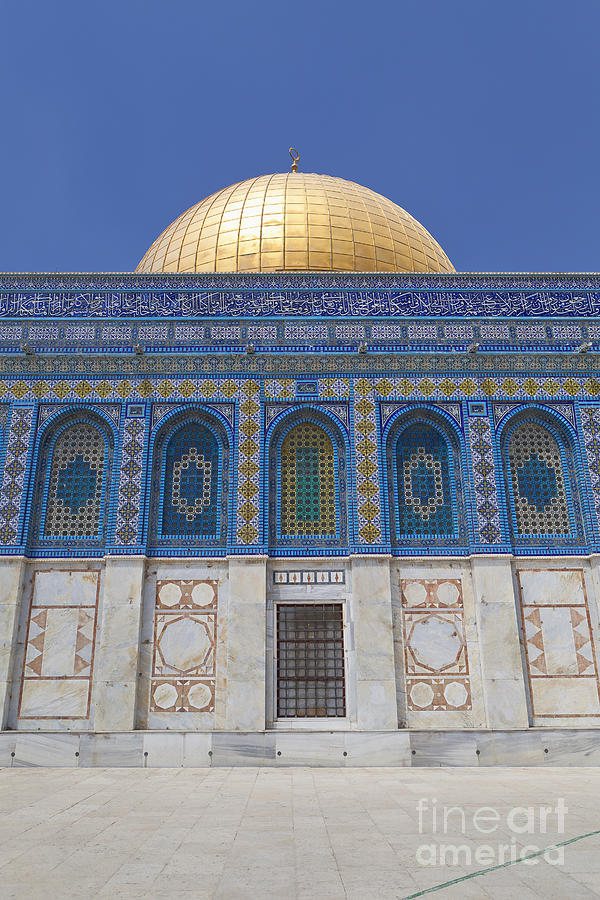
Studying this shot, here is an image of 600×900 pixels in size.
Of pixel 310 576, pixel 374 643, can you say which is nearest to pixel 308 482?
pixel 310 576

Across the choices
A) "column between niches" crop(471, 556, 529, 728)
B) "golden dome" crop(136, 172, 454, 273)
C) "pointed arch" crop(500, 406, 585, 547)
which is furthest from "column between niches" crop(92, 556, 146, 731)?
"golden dome" crop(136, 172, 454, 273)

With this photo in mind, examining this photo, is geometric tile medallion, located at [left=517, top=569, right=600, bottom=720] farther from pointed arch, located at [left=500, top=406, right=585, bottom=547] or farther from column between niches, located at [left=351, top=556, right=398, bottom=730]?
column between niches, located at [left=351, top=556, right=398, bottom=730]

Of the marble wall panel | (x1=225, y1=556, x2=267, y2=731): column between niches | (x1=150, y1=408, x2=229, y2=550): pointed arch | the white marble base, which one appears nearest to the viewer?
the white marble base

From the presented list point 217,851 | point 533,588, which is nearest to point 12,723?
point 217,851

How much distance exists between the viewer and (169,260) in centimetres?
1745

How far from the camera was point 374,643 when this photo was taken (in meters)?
11.1

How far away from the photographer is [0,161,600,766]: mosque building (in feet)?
35.7

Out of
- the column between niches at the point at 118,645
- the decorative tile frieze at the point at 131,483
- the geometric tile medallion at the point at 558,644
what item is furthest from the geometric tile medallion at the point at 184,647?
the geometric tile medallion at the point at 558,644

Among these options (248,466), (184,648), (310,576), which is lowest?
(184,648)

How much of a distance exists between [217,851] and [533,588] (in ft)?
24.4

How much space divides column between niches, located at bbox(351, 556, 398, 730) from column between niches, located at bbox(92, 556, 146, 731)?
3173mm

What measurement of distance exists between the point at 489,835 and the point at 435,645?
565 centimetres

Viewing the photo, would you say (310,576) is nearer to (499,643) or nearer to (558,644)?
(499,643)

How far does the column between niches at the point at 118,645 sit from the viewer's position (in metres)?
10.8
